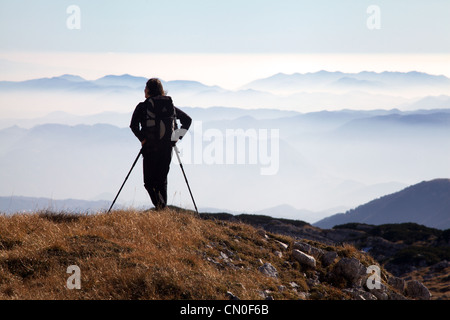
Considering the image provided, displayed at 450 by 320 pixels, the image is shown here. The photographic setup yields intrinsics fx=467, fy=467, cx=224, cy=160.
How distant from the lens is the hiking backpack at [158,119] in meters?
13.5

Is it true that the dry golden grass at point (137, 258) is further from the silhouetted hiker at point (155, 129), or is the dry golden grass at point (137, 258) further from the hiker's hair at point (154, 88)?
the hiker's hair at point (154, 88)

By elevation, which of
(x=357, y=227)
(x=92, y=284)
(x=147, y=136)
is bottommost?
(x=357, y=227)

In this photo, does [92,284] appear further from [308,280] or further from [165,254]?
[308,280]

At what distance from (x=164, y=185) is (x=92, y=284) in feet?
16.5

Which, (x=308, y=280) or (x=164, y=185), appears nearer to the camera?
(x=308, y=280)

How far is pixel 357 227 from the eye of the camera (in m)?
87.1

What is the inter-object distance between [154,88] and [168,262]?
5503 mm

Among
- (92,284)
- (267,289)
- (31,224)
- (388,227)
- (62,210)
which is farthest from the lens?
(388,227)

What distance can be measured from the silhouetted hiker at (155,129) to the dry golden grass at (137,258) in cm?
121

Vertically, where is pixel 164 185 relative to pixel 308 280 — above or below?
above

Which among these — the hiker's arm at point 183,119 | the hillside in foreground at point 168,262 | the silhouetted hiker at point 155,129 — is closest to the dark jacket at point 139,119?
the silhouetted hiker at point 155,129

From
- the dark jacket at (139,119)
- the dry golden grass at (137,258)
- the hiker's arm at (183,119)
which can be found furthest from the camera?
the hiker's arm at (183,119)
